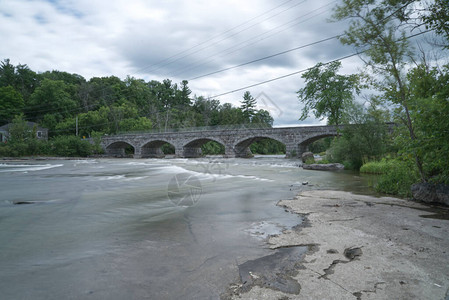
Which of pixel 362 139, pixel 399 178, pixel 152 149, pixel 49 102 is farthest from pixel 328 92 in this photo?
pixel 49 102

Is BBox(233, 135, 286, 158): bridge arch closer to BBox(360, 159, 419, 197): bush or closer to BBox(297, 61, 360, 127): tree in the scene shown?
BBox(297, 61, 360, 127): tree

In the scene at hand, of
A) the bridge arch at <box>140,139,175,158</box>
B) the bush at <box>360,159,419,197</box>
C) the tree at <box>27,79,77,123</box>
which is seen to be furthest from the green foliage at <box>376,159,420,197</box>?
the tree at <box>27,79,77,123</box>

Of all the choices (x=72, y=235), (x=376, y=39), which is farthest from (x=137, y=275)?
(x=376, y=39)

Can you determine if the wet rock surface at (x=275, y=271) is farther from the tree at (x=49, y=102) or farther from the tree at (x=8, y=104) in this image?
the tree at (x=8, y=104)

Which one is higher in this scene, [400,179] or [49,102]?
[49,102]

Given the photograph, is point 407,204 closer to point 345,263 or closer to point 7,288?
point 345,263

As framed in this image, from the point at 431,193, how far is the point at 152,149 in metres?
53.9

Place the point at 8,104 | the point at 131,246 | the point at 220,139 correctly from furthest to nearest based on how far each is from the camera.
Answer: the point at 8,104
the point at 220,139
the point at 131,246

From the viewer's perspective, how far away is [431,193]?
22.7ft

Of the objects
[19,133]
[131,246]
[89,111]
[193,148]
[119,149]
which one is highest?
[89,111]

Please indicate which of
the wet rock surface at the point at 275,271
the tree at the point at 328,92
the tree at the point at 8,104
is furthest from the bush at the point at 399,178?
the tree at the point at 8,104

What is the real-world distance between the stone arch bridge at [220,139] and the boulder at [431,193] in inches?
1034

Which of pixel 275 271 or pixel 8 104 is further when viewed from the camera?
pixel 8 104

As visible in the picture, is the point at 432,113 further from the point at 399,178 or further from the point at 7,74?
the point at 7,74
